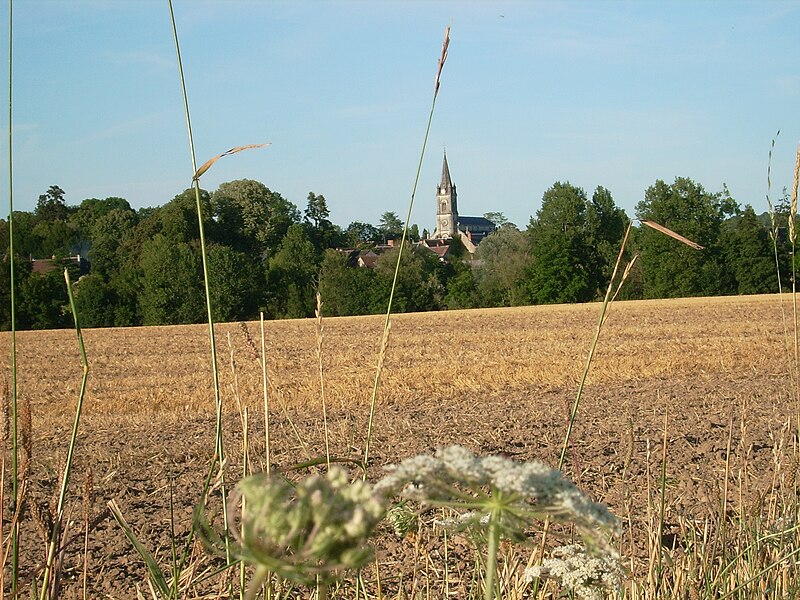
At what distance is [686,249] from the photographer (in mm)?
61344

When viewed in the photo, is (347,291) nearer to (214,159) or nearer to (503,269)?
(503,269)

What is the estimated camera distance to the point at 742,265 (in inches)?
2319

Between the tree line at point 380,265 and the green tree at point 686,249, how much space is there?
100 millimetres

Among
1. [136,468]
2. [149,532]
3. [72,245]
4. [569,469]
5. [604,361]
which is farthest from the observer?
[72,245]

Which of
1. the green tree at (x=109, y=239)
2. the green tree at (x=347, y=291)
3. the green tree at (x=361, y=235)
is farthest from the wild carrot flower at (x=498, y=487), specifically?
the green tree at (x=361, y=235)

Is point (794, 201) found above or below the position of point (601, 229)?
below

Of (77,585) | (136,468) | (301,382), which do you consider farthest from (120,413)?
(77,585)

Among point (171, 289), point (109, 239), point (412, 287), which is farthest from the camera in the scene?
point (109, 239)

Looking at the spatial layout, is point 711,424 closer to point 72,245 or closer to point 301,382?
point 301,382

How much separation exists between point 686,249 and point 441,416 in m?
54.1

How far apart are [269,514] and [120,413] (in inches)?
543

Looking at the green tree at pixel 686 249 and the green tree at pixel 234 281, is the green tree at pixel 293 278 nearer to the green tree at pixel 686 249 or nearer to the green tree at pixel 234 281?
the green tree at pixel 234 281

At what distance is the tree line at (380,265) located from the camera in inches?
2264

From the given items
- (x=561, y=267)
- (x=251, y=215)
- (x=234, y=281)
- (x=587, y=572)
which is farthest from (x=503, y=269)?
(x=587, y=572)
